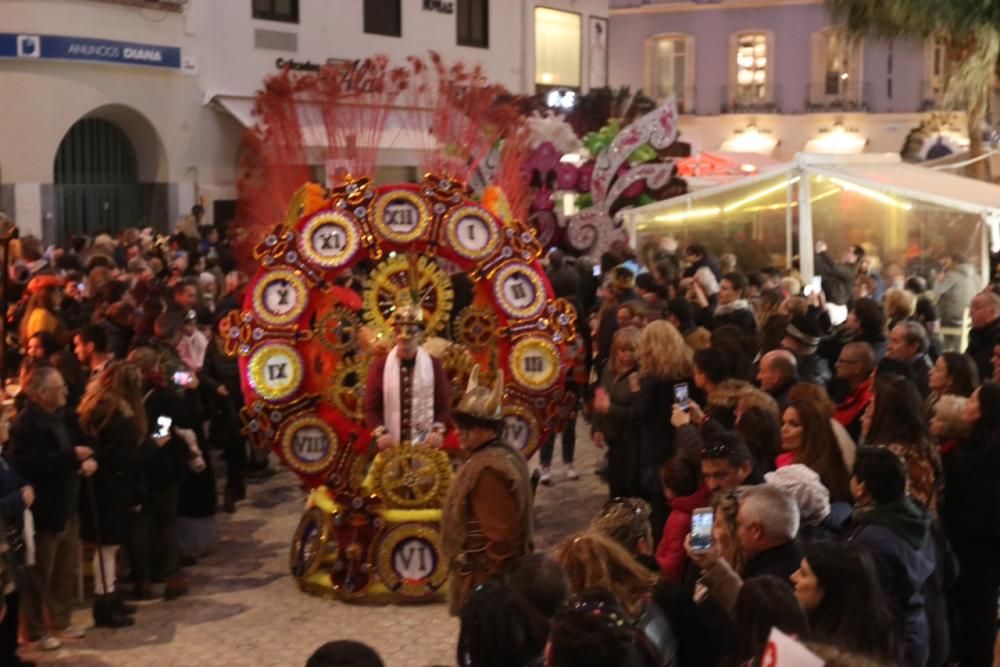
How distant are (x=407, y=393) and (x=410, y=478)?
1.79ft

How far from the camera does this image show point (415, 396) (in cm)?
885

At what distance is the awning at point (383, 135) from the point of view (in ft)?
75.3

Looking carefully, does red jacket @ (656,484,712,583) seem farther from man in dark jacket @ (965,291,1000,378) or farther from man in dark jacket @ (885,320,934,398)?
man in dark jacket @ (965,291,1000,378)

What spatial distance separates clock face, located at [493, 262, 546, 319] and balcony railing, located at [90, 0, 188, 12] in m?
13.9

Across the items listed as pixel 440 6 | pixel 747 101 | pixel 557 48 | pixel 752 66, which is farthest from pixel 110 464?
pixel 752 66

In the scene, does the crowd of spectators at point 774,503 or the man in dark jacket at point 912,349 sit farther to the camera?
the man in dark jacket at point 912,349

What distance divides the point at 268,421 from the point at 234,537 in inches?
59.6

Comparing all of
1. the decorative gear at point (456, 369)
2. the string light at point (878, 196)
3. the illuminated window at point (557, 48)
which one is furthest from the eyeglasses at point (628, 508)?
the illuminated window at point (557, 48)

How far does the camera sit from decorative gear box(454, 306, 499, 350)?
9.70 meters

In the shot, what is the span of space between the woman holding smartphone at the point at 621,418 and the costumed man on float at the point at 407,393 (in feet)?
3.34

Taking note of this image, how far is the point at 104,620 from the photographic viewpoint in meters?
8.37

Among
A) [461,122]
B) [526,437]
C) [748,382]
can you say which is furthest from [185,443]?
[461,122]

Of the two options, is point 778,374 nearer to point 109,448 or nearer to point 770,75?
point 109,448

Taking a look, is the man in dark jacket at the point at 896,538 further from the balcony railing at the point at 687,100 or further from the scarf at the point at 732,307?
the balcony railing at the point at 687,100
